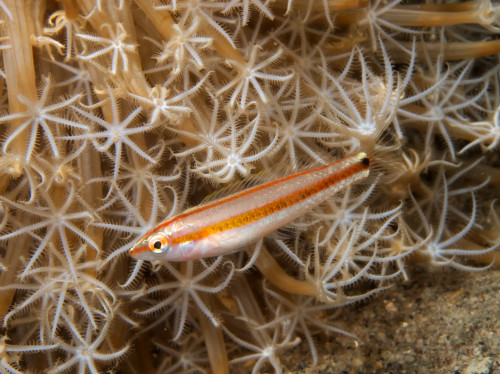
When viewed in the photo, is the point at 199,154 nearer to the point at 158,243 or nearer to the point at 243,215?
the point at 243,215

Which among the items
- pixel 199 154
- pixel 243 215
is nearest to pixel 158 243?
pixel 243 215

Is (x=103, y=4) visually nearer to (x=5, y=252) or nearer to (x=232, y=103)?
(x=232, y=103)

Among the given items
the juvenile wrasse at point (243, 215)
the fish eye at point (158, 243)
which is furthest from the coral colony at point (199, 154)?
the fish eye at point (158, 243)

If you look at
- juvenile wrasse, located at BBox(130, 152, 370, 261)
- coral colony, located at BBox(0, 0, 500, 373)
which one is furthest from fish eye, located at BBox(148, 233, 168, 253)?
coral colony, located at BBox(0, 0, 500, 373)

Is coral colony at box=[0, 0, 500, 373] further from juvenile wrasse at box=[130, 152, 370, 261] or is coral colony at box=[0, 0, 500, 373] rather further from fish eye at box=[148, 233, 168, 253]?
fish eye at box=[148, 233, 168, 253]

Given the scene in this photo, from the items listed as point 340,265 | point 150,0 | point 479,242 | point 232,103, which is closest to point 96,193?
point 232,103

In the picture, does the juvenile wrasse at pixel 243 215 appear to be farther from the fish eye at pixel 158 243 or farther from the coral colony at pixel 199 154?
the coral colony at pixel 199 154
